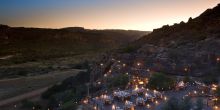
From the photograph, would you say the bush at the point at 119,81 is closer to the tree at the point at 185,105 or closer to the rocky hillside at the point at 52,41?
the tree at the point at 185,105

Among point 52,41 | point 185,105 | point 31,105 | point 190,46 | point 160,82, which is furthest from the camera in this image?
point 52,41

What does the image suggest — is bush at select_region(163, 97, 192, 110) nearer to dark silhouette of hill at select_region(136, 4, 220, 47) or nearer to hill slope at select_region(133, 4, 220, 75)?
hill slope at select_region(133, 4, 220, 75)

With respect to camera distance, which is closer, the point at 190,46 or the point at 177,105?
the point at 177,105

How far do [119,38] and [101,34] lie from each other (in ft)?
47.5

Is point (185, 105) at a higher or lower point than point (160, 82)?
higher

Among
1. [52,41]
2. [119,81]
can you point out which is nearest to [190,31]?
[119,81]

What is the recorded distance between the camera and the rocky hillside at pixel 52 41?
141750 mm

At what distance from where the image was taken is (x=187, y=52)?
135 feet

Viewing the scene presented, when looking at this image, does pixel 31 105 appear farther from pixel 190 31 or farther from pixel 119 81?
pixel 190 31

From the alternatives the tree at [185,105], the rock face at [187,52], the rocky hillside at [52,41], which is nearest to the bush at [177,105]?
the tree at [185,105]

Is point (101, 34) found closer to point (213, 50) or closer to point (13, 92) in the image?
point (13, 92)

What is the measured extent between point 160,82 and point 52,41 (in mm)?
123311

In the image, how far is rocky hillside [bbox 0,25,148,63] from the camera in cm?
14175

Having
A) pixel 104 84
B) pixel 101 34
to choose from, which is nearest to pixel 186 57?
pixel 104 84
